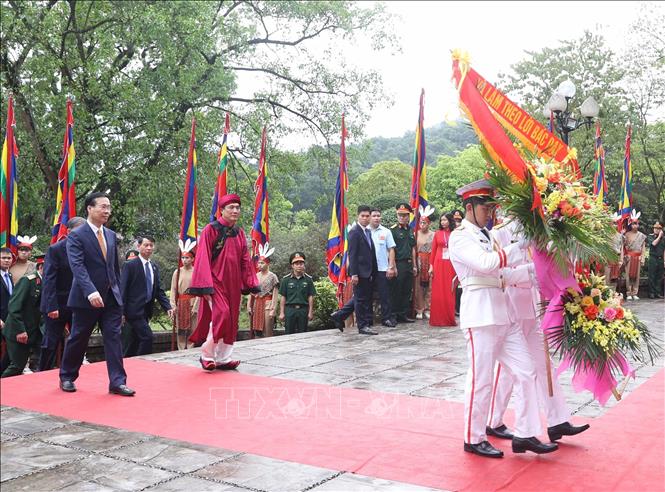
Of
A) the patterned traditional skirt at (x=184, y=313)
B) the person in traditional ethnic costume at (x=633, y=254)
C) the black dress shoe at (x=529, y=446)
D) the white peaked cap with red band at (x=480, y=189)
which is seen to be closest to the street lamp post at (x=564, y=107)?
the person in traditional ethnic costume at (x=633, y=254)

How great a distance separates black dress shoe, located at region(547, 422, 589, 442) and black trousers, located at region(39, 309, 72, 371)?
449 cm

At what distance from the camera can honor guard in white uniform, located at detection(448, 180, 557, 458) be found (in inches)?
167

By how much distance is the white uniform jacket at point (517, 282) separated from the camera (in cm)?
434

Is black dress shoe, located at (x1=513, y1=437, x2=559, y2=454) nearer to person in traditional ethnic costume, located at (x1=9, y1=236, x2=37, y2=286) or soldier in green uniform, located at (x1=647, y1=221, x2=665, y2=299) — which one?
person in traditional ethnic costume, located at (x1=9, y1=236, x2=37, y2=286)

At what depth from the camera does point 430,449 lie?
4.45 metres

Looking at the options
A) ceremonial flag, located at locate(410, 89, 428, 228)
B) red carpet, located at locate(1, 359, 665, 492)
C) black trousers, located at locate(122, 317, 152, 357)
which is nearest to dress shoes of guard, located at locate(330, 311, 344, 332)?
ceremonial flag, located at locate(410, 89, 428, 228)

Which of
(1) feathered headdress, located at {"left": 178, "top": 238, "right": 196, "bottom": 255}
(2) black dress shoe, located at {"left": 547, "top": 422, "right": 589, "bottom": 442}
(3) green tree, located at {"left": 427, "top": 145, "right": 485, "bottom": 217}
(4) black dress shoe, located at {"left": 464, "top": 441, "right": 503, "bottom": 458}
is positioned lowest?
(4) black dress shoe, located at {"left": 464, "top": 441, "right": 503, "bottom": 458}

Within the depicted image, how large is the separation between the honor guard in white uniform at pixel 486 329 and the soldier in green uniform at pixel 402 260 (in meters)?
5.95

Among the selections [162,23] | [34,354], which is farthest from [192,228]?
[162,23]

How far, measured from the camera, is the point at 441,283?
10578 mm

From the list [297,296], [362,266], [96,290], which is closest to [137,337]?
A: [96,290]

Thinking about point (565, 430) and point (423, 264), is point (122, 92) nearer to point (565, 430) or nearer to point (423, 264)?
point (423, 264)

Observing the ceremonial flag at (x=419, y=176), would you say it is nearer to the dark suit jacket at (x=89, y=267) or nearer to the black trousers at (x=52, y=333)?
the black trousers at (x=52, y=333)

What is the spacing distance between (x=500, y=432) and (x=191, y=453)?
200 cm
